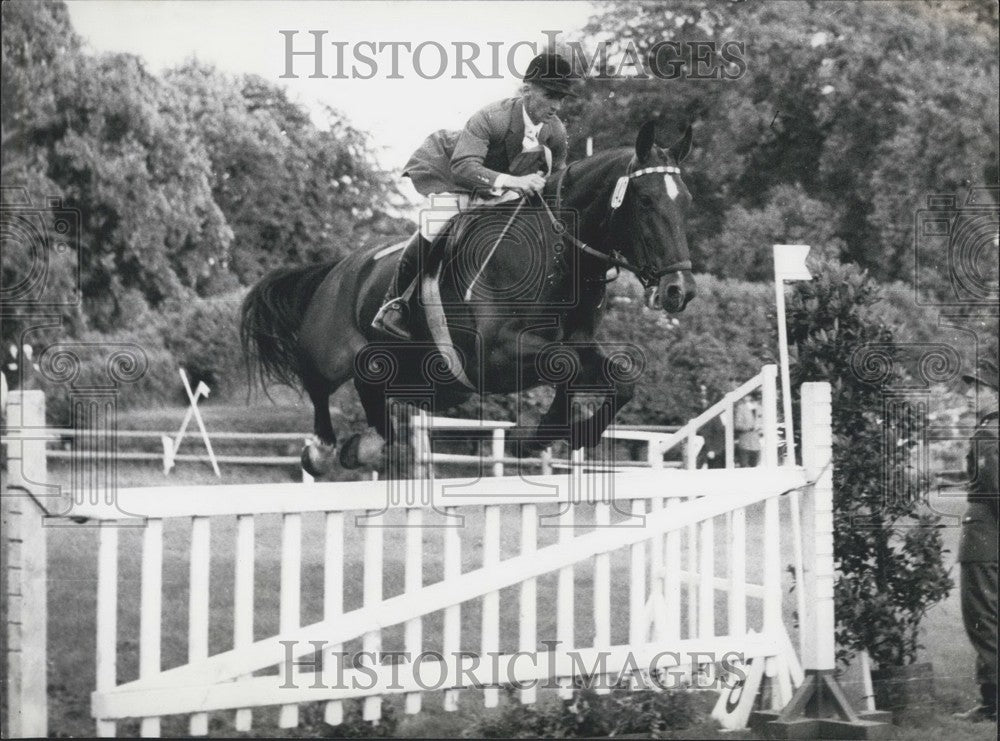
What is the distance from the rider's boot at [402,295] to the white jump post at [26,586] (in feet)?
3.94

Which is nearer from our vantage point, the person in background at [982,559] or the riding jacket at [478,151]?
the riding jacket at [478,151]

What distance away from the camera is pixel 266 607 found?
4008 millimetres

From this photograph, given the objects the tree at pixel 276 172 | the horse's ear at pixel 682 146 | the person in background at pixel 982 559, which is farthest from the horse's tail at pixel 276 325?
the person in background at pixel 982 559

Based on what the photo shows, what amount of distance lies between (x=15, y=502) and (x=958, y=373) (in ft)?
12.7

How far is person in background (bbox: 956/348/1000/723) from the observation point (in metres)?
4.37

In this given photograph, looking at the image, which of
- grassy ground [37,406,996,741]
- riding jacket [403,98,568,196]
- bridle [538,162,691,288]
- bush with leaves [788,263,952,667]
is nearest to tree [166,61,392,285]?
riding jacket [403,98,568,196]

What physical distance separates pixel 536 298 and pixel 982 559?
2.04 meters

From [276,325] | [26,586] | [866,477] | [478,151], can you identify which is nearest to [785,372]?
[866,477]

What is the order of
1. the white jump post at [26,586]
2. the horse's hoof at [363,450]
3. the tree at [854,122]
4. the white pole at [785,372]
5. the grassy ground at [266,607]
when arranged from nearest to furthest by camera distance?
1. the white jump post at [26,586]
2. the grassy ground at [266,607]
3. the horse's hoof at [363,450]
4. the white pole at [785,372]
5. the tree at [854,122]

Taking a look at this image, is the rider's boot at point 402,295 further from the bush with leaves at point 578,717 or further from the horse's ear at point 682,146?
the bush with leaves at point 578,717

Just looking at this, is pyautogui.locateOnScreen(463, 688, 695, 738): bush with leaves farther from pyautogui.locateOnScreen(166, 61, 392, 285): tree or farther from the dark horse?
pyautogui.locateOnScreen(166, 61, 392, 285): tree

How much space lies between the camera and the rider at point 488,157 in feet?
12.4

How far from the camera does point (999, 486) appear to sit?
4344 millimetres

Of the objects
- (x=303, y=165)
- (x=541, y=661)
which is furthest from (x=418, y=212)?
(x=541, y=661)
